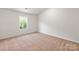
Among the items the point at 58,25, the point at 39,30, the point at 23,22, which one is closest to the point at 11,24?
the point at 23,22

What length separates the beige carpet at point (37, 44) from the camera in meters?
1.88

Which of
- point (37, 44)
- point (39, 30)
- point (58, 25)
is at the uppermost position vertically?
point (58, 25)

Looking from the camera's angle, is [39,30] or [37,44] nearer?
[37,44]

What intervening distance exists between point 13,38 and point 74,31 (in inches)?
62.6

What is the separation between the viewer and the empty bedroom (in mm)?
1896

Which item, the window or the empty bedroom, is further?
the window

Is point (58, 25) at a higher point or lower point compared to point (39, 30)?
higher

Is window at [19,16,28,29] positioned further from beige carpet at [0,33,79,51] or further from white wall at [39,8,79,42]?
white wall at [39,8,79,42]

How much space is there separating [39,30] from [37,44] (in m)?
0.45

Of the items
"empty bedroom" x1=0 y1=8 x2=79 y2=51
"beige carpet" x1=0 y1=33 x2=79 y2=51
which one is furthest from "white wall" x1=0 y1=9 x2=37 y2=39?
"beige carpet" x1=0 y1=33 x2=79 y2=51

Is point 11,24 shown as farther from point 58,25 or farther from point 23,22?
point 58,25

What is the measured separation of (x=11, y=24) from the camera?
1.98 m
